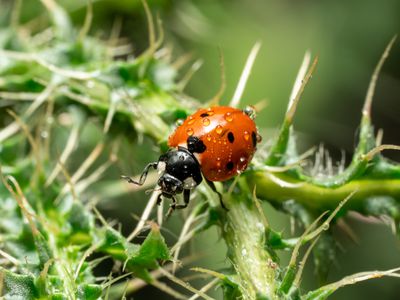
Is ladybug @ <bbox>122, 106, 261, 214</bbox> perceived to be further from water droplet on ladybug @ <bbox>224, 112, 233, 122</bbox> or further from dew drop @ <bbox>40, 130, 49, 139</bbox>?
dew drop @ <bbox>40, 130, 49, 139</bbox>

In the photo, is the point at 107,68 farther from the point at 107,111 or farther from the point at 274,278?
the point at 274,278

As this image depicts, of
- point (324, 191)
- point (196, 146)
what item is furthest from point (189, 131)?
point (324, 191)

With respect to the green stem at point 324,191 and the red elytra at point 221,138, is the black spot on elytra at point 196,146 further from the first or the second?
the green stem at point 324,191

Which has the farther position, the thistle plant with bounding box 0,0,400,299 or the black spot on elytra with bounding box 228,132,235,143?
the black spot on elytra with bounding box 228,132,235,143

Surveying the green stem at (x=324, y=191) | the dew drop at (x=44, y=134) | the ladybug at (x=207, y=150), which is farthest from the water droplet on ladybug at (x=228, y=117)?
the dew drop at (x=44, y=134)

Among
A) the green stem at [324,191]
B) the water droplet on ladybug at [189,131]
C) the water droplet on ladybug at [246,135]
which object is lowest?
the green stem at [324,191]

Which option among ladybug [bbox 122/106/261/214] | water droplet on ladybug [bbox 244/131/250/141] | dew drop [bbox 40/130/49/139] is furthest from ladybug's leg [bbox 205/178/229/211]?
dew drop [bbox 40/130/49/139]
